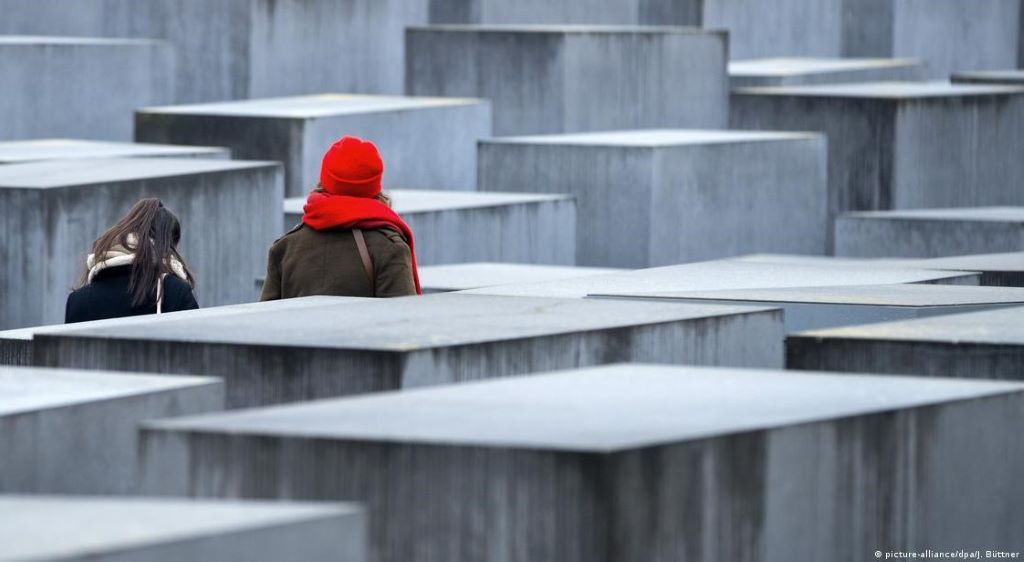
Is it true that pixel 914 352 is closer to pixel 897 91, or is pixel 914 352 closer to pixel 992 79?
pixel 897 91

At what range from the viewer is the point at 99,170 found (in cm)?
1059

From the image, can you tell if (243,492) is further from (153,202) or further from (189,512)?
(153,202)

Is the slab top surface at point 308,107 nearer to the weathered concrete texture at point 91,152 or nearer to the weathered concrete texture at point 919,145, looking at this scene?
the weathered concrete texture at point 91,152

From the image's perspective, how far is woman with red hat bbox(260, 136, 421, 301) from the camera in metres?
7.04

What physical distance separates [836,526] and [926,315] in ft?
8.03

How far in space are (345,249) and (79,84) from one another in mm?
8993

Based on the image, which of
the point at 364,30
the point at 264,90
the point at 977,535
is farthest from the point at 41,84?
the point at 977,535

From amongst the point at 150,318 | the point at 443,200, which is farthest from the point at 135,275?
the point at 443,200

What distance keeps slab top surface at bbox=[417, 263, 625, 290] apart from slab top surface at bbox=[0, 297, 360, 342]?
2.96 metres

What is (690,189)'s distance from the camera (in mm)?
14312

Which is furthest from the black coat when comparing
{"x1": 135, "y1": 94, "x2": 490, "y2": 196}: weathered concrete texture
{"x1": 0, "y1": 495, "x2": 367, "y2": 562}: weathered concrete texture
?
{"x1": 135, "y1": 94, "x2": 490, "y2": 196}: weathered concrete texture

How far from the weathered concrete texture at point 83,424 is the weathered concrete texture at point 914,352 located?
1.70 metres

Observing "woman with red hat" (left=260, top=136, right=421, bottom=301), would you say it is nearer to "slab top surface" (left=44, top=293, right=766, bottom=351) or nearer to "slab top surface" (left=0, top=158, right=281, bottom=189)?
"slab top surface" (left=44, top=293, right=766, bottom=351)

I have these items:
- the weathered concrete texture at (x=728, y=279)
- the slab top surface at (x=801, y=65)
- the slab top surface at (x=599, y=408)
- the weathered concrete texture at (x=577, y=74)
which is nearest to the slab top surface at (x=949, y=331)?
the slab top surface at (x=599, y=408)
